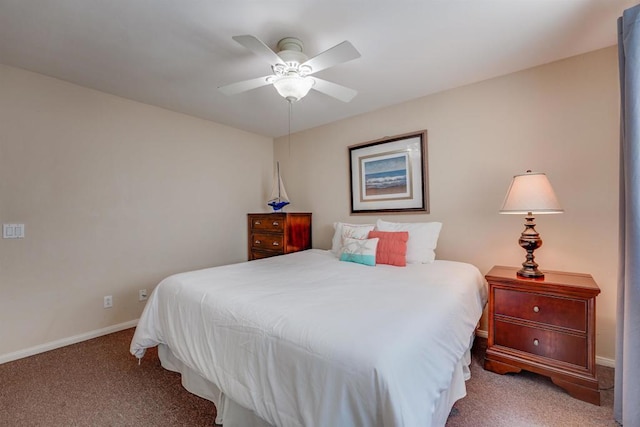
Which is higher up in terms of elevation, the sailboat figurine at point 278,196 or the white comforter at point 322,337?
the sailboat figurine at point 278,196

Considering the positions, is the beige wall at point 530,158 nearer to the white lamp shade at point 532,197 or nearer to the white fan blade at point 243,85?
the white lamp shade at point 532,197

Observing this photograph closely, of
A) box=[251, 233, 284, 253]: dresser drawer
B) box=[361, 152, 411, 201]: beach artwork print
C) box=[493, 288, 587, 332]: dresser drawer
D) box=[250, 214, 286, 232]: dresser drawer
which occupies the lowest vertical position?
box=[493, 288, 587, 332]: dresser drawer

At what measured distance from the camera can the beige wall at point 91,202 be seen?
88.0 inches

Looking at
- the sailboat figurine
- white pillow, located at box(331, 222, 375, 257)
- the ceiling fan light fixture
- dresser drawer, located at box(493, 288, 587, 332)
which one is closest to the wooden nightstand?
dresser drawer, located at box(493, 288, 587, 332)

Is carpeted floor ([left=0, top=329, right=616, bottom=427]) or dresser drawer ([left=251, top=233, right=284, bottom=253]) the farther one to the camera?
dresser drawer ([left=251, top=233, right=284, bottom=253])

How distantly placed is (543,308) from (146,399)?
8.57ft

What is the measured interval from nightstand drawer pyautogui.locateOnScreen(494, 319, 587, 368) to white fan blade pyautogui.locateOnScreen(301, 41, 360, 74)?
2.05 meters

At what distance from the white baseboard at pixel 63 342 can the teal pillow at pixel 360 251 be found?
2.35 meters

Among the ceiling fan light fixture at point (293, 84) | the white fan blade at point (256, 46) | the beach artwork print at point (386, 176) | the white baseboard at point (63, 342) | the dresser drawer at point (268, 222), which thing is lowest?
the white baseboard at point (63, 342)

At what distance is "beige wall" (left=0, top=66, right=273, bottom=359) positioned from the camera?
7.34 feet

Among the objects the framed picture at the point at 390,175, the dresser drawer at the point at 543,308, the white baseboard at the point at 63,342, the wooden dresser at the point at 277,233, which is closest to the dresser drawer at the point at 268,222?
the wooden dresser at the point at 277,233

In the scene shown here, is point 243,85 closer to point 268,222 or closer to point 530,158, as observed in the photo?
point 268,222

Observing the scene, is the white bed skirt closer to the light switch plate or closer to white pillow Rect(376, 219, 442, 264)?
white pillow Rect(376, 219, 442, 264)

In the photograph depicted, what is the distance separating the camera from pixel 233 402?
1.36 meters
